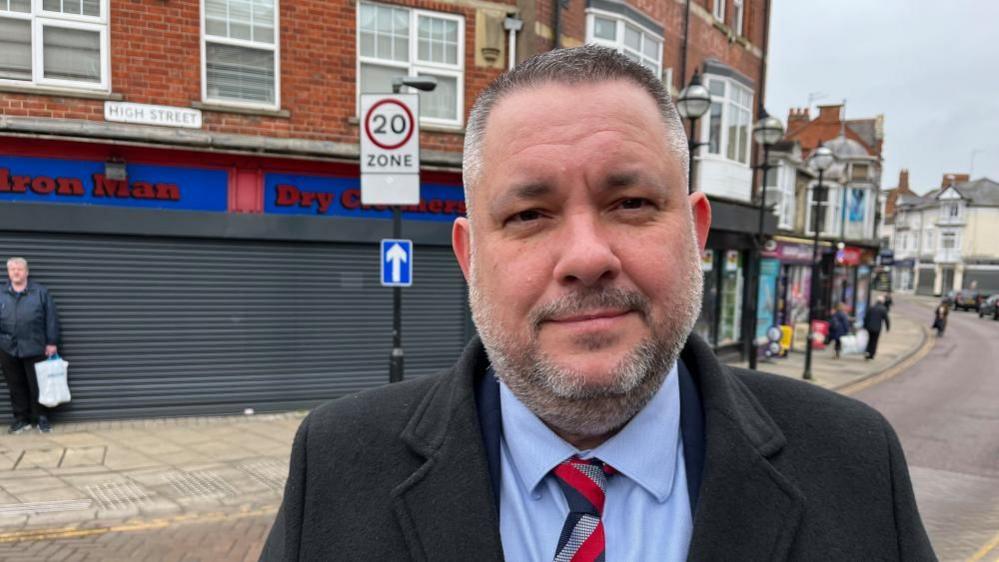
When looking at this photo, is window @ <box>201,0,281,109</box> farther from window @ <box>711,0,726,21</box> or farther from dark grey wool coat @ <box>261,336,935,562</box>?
window @ <box>711,0,726,21</box>

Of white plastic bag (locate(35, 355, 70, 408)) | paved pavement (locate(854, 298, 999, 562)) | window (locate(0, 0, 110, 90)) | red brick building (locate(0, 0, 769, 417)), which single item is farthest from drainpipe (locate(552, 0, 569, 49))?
white plastic bag (locate(35, 355, 70, 408))

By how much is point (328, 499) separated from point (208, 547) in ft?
14.1

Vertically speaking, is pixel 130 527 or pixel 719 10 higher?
pixel 719 10

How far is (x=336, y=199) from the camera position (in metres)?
9.62

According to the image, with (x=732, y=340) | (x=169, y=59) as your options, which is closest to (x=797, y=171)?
(x=732, y=340)

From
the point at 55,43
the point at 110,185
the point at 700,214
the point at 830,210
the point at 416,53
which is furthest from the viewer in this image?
the point at 830,210

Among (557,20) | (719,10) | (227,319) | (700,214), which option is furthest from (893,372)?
(700,214)

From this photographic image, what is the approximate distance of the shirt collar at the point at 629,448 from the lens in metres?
1.35

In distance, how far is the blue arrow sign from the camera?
707 cm

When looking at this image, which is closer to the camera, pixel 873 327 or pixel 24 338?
pixel 24 338

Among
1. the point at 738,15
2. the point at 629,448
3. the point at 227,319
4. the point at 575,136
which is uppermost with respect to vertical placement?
the point at 738,15

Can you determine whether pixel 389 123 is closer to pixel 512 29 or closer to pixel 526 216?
pixel 512 29

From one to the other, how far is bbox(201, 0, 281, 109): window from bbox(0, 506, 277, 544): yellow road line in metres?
5.95

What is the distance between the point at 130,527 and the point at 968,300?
172 ft
